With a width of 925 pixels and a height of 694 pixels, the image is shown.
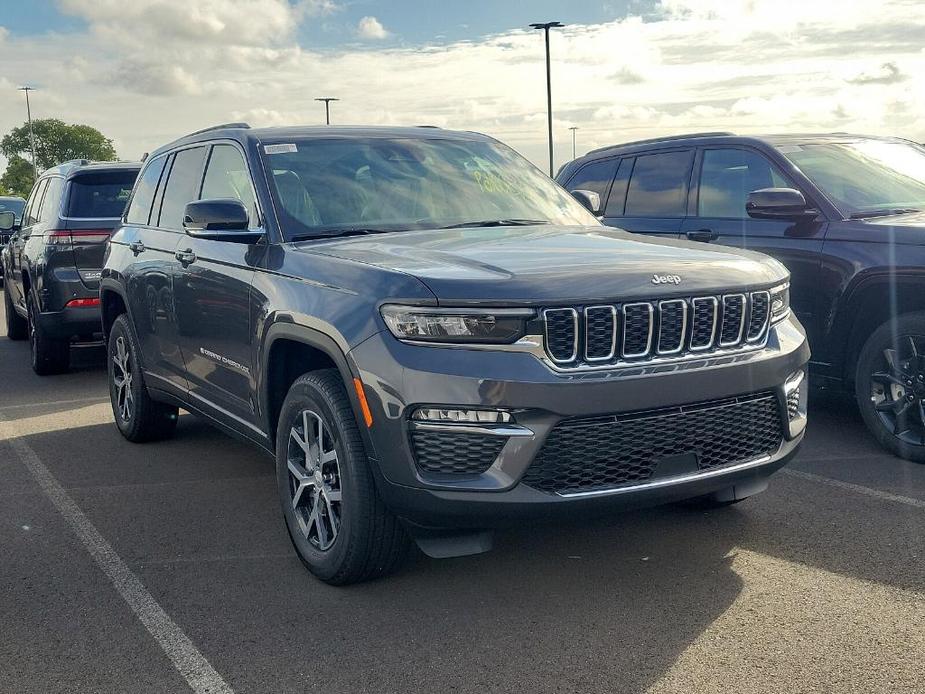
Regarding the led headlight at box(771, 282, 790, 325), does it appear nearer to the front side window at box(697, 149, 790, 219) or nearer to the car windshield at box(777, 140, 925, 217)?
the car windshield at box(777, 140, 925, 217)

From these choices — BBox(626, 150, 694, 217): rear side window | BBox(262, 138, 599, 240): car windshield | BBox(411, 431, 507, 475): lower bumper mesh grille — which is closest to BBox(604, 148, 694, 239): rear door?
BBox(626, 150, 694, 217): rear side window

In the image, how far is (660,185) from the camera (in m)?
7.64

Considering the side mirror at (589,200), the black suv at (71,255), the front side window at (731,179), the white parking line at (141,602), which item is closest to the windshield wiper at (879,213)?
the front side window at (731,179)

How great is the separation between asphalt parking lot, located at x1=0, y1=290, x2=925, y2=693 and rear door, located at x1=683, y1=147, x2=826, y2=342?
1154mm

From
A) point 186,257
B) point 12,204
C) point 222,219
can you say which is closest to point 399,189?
point 222,219

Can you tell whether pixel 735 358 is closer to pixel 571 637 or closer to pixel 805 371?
pixel 805 371

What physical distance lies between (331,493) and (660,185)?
4328 millimetres

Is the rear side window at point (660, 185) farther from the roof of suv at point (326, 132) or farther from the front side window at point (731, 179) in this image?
the roof of suv at point (326, 132)

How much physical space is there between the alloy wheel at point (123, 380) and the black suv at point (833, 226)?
9.92ft

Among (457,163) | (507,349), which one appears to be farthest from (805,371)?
(457,163)

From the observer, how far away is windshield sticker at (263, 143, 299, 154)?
5016 mm

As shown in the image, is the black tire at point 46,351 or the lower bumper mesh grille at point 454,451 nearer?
the lower bumper mesh grille at point 454,451

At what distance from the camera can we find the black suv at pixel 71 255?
9430mm

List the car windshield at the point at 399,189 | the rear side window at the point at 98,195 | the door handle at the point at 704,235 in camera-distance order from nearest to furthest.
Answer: the car windshield at the point at 399,189 < the door handle at the point at 704,235 < the rear side window at the point at 98,195
